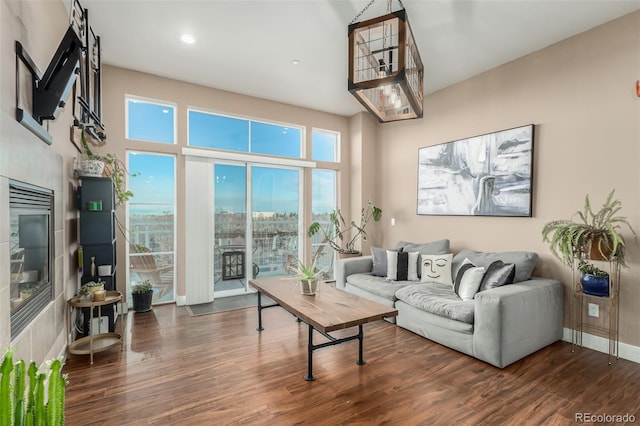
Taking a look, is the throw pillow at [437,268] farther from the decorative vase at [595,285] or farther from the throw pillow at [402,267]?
the decorative vase at [595,285]

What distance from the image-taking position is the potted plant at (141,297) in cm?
400

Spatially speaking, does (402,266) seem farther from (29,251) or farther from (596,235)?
(29,251)

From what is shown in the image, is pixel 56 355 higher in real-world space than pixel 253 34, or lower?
lower

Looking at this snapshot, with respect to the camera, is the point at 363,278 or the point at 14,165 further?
the point at 363,278

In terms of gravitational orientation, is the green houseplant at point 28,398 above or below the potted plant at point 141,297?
above

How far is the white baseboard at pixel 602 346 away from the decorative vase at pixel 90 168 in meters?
5.19

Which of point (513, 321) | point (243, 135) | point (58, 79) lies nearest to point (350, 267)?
point (513, 321)

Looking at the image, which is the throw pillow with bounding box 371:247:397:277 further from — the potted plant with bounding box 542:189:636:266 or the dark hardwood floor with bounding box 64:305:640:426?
the potted plant with bounding box 542:189:636:266

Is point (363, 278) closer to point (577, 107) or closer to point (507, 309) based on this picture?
point (507, 309)

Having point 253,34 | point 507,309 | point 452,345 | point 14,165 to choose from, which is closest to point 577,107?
point 507,309

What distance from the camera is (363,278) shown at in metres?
4.21

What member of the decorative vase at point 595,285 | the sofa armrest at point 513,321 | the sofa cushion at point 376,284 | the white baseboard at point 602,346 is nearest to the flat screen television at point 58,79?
the sofa cushion at point 376,284

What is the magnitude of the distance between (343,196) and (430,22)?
3.28 m

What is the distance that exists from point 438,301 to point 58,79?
3.65m
